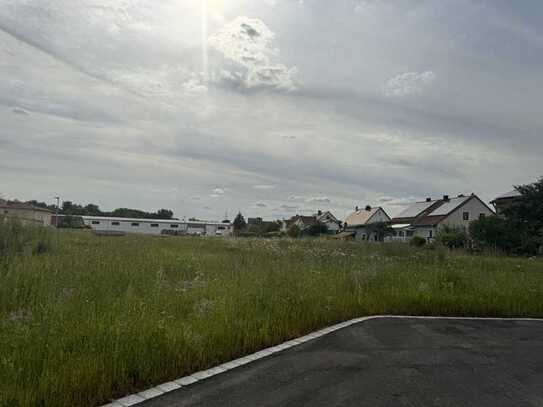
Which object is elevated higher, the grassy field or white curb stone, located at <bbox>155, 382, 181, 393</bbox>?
the grassy field

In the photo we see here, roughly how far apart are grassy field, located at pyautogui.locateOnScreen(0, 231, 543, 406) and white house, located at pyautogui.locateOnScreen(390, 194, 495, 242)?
37654mm

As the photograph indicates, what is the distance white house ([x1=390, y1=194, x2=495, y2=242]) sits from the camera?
153 feet

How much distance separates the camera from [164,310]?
5.65 meters

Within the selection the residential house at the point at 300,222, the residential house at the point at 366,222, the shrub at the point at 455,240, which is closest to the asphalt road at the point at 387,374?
the shrub at the point at 455,240

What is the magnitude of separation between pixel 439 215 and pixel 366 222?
63.0ft

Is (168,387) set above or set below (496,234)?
below

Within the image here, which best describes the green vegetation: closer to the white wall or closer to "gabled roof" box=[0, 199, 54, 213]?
the white wall

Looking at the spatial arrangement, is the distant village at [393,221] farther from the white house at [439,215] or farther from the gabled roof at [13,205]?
the gabled roof at [13,205]

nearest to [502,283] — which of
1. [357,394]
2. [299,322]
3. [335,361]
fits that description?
[299,322]

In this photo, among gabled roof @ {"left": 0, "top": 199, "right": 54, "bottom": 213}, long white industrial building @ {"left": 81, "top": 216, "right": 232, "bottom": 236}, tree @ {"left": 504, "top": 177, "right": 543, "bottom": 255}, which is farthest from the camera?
long white industrial building @ {"left": 81, "top": 216, "right": 232, "bottom": 236}

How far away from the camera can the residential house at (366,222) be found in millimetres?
56331

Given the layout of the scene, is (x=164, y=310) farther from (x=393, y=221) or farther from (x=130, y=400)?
(x=393, y=221)

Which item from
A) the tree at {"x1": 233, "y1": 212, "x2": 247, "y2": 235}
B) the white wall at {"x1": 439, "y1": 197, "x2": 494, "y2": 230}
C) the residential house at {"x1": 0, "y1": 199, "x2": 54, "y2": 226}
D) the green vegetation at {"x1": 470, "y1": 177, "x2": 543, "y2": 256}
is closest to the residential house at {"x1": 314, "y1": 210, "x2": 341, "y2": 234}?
the tree at {"x1": 233, "y1": 212, "x2": 247, "y2": 235}

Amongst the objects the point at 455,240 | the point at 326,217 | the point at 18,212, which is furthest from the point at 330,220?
the point at 18,212
